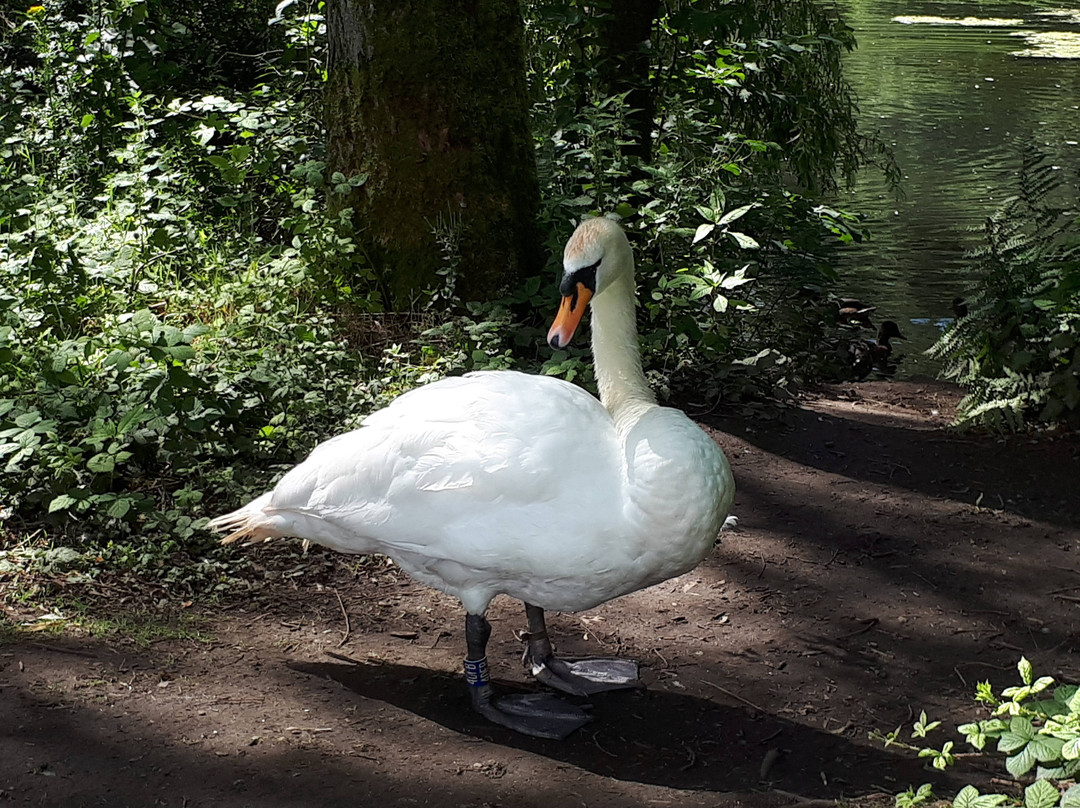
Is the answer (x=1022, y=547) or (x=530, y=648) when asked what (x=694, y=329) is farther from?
(x=530, y=648)

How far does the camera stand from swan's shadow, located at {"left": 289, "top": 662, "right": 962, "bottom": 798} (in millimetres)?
3332

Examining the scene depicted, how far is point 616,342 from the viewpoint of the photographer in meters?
3.99

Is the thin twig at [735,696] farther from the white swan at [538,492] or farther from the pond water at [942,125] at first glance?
the pond water at [942,125]

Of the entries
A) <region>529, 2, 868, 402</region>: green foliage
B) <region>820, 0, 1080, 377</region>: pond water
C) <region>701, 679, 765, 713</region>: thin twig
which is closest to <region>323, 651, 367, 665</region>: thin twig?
<region>701, 679, 765, 713</region>: thin twig

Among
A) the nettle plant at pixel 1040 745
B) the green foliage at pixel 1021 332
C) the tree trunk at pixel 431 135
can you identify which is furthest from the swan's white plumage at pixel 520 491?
the green foliage at pixel 1021 332

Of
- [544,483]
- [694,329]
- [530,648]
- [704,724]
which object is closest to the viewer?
[544,483]

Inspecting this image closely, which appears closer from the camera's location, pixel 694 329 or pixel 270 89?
A: pixel 694 329

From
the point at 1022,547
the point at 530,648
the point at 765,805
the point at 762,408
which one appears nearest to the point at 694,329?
the point at 762,408

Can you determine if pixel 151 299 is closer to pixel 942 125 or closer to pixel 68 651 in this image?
pixel 68 651

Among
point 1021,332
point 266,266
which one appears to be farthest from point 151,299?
point 1021,332

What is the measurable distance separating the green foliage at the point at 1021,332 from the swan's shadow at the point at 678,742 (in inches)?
108

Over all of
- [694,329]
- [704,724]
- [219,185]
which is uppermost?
[219,185]

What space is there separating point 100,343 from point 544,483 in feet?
9.42

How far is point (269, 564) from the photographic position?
460 cm
